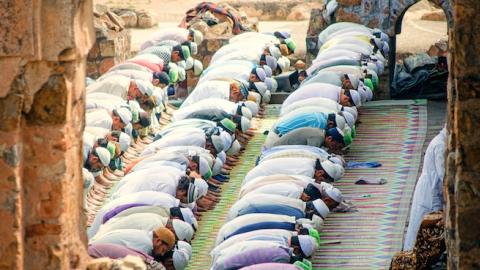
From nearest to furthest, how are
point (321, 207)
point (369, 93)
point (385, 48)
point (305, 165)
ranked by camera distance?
1. point (321, 207)
2. point (305, 165)
3. point (369, 93)
4. point (385, 48)

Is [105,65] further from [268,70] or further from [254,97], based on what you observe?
[254,97]

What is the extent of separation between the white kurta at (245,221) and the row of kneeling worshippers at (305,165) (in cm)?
1

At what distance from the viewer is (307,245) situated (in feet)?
62.3

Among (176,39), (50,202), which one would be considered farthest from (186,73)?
(50,202)

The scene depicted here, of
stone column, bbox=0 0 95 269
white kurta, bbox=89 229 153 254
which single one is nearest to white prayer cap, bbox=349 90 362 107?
white kurta, bbox=89 229 153 254

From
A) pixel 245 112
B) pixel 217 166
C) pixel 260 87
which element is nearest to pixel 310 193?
pixel 217 166

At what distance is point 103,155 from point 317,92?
329cm

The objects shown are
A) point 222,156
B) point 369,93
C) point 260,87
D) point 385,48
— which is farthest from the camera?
point 385,48

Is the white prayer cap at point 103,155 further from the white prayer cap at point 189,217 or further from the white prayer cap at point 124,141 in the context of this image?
the white prayer cap at point 189,217

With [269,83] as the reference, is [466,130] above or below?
above

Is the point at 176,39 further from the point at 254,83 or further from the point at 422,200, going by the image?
the point at 422,200

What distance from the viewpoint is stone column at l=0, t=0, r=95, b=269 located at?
1334 cm

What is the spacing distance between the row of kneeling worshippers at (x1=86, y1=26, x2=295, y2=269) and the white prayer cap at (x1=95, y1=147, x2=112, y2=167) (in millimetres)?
13

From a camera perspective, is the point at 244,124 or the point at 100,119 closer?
the point at 100,119
